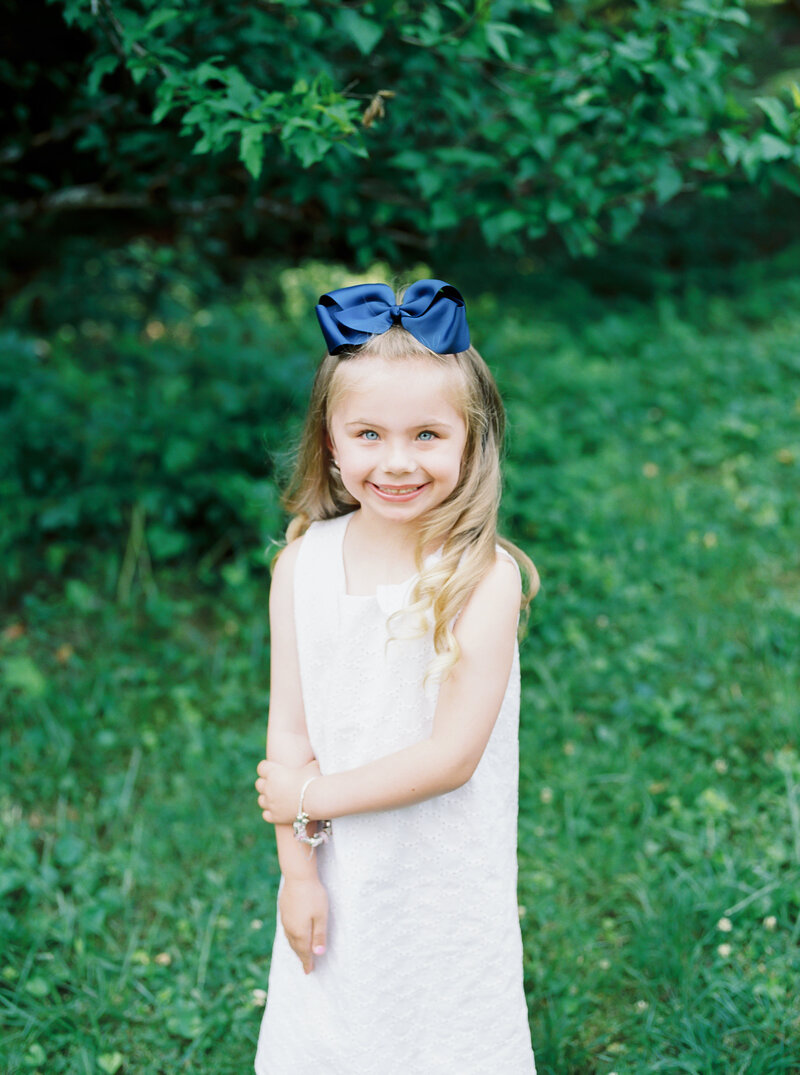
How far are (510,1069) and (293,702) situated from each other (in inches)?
29.7

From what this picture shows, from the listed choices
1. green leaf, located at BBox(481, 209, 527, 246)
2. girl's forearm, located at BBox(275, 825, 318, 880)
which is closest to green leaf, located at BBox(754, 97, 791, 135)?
green leaf, located at BBox(481, 209, 527, 246)

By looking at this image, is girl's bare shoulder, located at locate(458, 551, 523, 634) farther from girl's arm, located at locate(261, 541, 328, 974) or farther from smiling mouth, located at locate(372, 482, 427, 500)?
girl's arm, located at locate(261, 541, 328, 974)

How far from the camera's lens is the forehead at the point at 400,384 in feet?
4.52

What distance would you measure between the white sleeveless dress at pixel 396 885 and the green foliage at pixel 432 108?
940mm

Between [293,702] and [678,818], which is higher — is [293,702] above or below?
above

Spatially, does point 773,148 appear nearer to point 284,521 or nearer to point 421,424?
point 421,424

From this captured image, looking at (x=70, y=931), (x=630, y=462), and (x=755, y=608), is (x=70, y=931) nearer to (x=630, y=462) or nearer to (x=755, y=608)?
(x=755, y=608)

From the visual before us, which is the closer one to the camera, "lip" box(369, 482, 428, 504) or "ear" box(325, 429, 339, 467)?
"lip" box(369, 482, 428, 504)

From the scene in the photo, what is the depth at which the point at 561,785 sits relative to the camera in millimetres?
2594

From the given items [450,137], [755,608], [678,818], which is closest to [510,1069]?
[678,818]

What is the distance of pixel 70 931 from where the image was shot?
7.36 feet

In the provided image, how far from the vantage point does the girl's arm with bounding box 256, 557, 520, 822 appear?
142 cm

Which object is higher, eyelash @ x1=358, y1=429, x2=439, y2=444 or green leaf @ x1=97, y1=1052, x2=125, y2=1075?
eyelash @ x1=358, y1=429, x2=439, y2=444

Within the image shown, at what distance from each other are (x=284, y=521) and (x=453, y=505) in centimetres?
183
